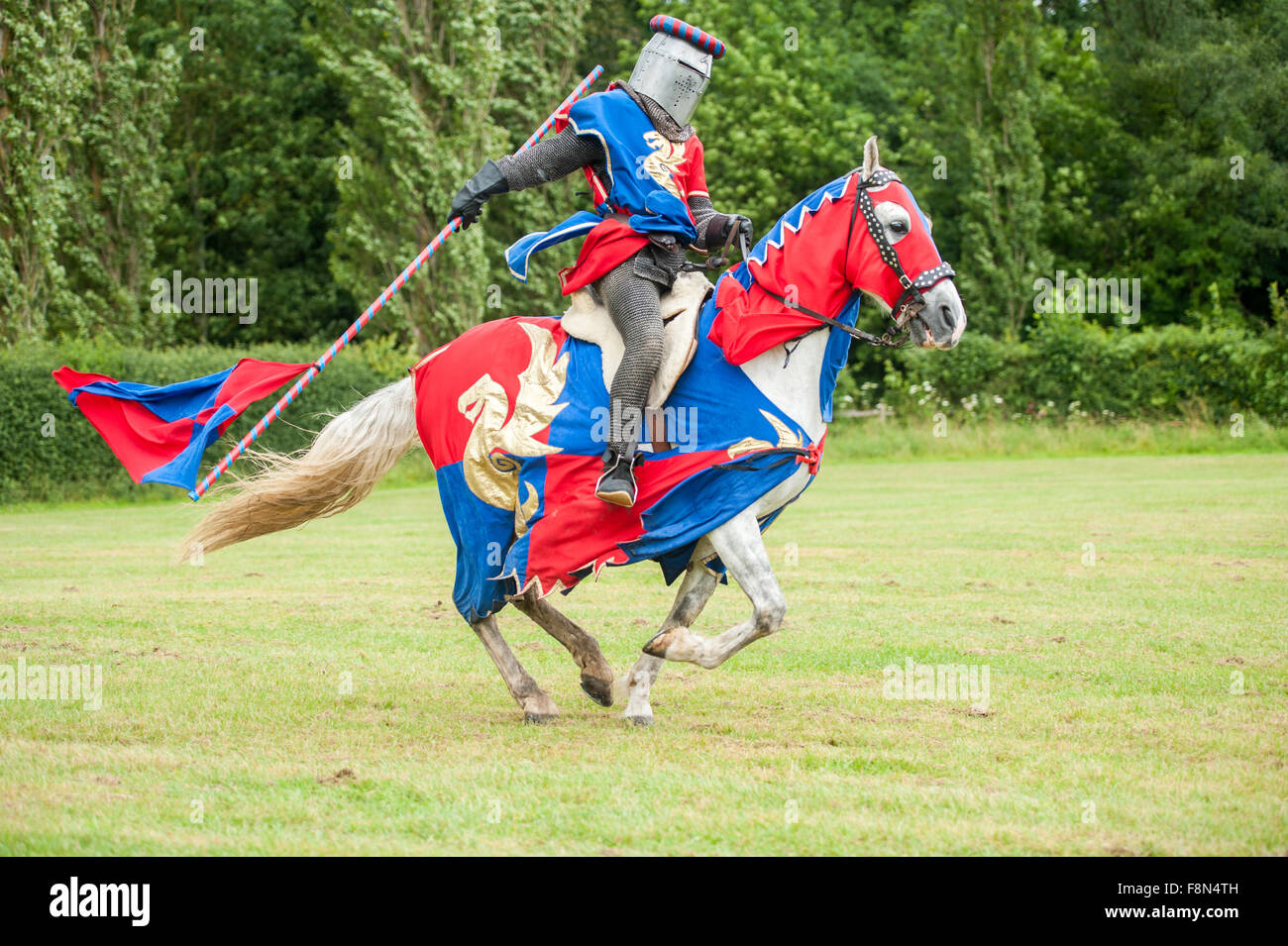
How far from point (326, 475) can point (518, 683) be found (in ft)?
5.11

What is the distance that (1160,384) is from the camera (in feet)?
91.9

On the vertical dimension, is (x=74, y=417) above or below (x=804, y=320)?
below

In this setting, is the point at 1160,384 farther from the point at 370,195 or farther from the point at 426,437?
the point at 426,437

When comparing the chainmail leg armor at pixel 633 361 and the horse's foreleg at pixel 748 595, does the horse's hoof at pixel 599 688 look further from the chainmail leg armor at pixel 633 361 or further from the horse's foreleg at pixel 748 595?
the chainmail leg armor at pixel 633 361

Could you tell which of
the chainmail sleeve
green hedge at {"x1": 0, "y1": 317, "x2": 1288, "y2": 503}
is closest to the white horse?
the chainmail sleeve

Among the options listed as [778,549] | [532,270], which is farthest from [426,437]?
[532,270]

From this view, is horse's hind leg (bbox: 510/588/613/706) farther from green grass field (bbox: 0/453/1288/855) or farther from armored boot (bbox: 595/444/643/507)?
armored boot (bbox: 595/444/643/507)

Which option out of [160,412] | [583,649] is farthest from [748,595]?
[160,412]

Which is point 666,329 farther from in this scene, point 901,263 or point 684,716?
point 684,716

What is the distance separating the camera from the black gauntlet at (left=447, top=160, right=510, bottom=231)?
6.38 metres

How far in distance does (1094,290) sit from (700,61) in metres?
31.5

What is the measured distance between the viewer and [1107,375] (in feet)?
93.2

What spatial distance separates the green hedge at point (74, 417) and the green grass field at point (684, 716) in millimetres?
7320

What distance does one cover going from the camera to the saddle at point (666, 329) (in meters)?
6.18
